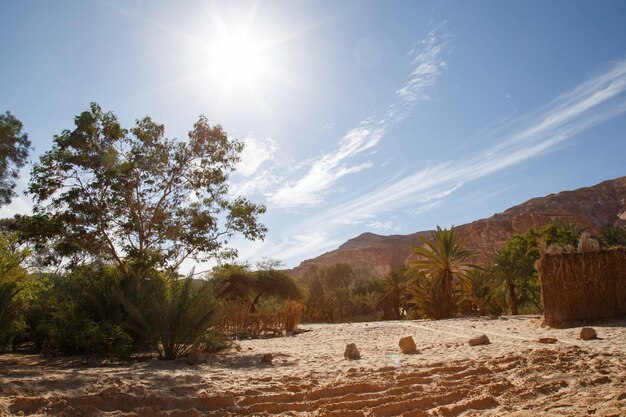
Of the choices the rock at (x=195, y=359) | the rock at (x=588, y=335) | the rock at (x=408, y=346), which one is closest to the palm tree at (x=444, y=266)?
the rock at (x=588, y=335)

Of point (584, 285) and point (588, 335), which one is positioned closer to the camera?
point (588, 335)

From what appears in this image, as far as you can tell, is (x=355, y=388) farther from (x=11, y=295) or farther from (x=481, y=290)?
(x=481, y=290)

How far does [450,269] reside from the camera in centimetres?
2309

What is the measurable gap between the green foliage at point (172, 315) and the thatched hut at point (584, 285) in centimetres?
917

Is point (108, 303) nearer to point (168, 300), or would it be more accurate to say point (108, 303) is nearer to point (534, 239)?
point (168, 300)

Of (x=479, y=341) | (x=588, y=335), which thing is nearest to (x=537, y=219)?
(x=588, y=335)

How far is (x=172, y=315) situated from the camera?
8.59 m

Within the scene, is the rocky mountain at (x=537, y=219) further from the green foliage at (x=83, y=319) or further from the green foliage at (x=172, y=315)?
the green foliage at (x=172, y=315)

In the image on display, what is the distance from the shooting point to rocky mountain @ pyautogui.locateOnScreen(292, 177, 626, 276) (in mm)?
63500

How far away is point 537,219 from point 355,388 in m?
65.9

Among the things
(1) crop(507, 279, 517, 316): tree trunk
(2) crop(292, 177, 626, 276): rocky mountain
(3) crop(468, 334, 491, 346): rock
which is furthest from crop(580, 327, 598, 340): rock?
(2) crop(292, 177, 626, 276): rocky mountain

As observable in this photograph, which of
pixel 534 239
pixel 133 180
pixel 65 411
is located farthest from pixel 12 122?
pixel 534 239

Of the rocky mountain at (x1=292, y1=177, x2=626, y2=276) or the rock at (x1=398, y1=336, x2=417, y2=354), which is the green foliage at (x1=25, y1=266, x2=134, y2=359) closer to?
the rock at (x1=398, y1=336, x2=417, y2=354)

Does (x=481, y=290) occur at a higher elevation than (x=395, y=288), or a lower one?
lower
